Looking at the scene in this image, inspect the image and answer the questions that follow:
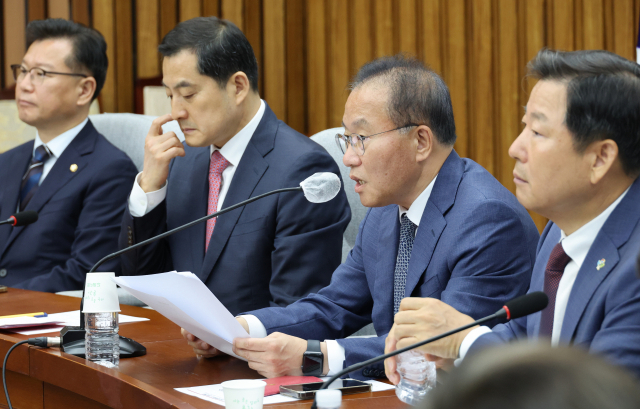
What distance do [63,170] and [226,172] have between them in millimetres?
925

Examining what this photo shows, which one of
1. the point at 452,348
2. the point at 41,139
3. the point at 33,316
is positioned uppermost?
the point at 41,139

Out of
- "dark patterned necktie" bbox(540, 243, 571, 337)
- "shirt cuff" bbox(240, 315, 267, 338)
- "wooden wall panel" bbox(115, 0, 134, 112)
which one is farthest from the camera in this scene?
"wooden wall panel" bbox(115, 0, 134, 112)

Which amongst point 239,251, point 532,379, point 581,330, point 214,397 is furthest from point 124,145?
point 532,379

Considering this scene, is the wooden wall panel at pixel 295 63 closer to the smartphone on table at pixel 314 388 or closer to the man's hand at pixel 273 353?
the man's hand at pixel 273 353

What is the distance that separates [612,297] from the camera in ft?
4.05

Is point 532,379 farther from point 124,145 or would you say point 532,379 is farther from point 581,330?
point 124,145

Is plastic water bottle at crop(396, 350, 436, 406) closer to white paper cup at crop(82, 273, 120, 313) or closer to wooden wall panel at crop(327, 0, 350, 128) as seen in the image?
white paper cup at crop(82, 273, 120, 313)

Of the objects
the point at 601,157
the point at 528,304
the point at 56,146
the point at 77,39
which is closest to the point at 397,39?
the point at 77,39

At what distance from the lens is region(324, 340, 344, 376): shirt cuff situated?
5.21 ft

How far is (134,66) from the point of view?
13.1ft

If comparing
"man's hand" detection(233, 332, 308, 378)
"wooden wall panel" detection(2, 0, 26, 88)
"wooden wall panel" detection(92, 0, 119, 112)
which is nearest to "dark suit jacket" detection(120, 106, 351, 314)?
"man's hand" detection(233, 332, 308, 378)

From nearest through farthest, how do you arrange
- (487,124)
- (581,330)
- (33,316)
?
(581,330) < (33,316) < (487,124)

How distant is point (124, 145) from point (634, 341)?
8.78 ft

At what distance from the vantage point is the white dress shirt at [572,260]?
1.35 meters
